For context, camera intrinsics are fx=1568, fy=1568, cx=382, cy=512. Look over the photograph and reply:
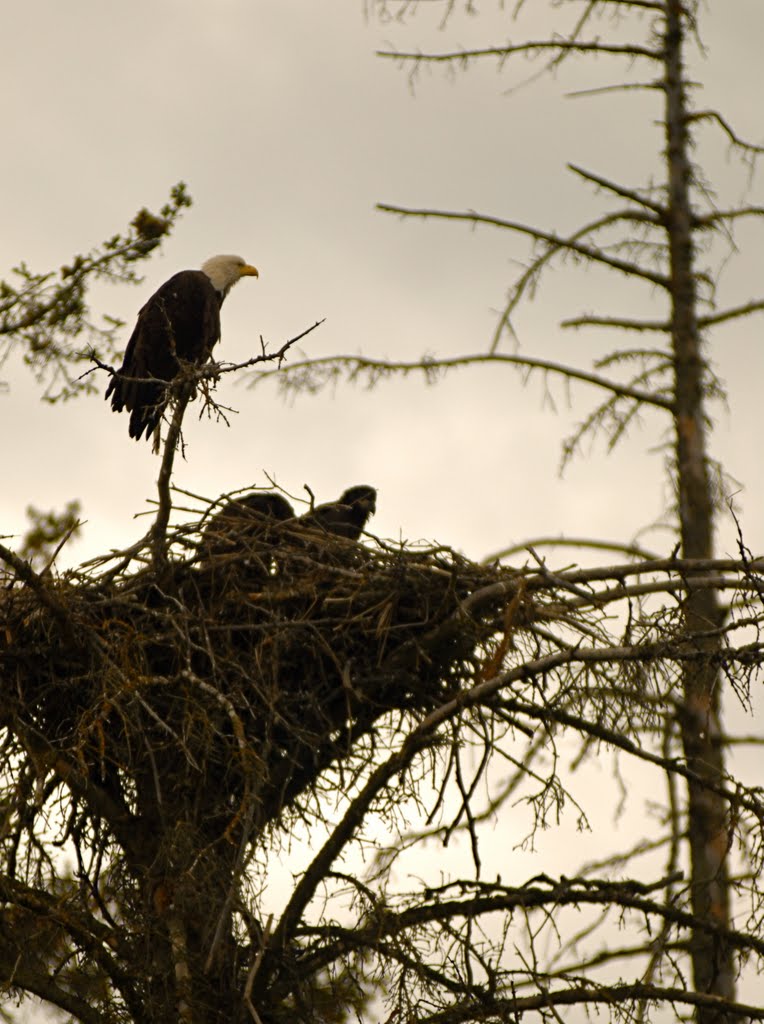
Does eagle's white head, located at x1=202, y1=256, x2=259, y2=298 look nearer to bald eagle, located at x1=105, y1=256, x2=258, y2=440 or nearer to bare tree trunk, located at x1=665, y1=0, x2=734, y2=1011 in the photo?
bald eagle, located at x1=105, y1=256, x2=258, y2=440

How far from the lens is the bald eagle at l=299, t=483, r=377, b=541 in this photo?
9.48m

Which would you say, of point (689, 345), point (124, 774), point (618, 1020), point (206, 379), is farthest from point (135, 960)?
point (689, 345)

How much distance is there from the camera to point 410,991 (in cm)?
681

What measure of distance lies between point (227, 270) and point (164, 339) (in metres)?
2.13

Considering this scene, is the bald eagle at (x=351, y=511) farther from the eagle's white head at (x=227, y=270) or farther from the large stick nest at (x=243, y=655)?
the eagle's white head at (x=227, y=270)

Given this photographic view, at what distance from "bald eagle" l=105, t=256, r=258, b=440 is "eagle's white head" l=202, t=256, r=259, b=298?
4.12 ft

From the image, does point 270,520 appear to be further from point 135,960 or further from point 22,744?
point 135,960

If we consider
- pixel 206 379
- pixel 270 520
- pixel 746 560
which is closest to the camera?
pixel 746 560

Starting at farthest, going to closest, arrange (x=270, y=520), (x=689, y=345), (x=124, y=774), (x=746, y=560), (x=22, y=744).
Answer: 1. (x=689, y=345)
2. (x=270, y=520)
3. (x=124, y=774)
4. (x=22, y=744)
5. (x=746, y=560)

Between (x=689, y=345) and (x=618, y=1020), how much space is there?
558 cm

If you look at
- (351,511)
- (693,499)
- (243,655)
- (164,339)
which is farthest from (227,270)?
(243,655)

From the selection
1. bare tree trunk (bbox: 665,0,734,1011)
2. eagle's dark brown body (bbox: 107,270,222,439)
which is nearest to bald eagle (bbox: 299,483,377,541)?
eagle's dark brown body (bbox: 107,270,222,439)

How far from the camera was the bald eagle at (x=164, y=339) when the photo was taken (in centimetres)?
1002

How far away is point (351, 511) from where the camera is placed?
32.5 ft
